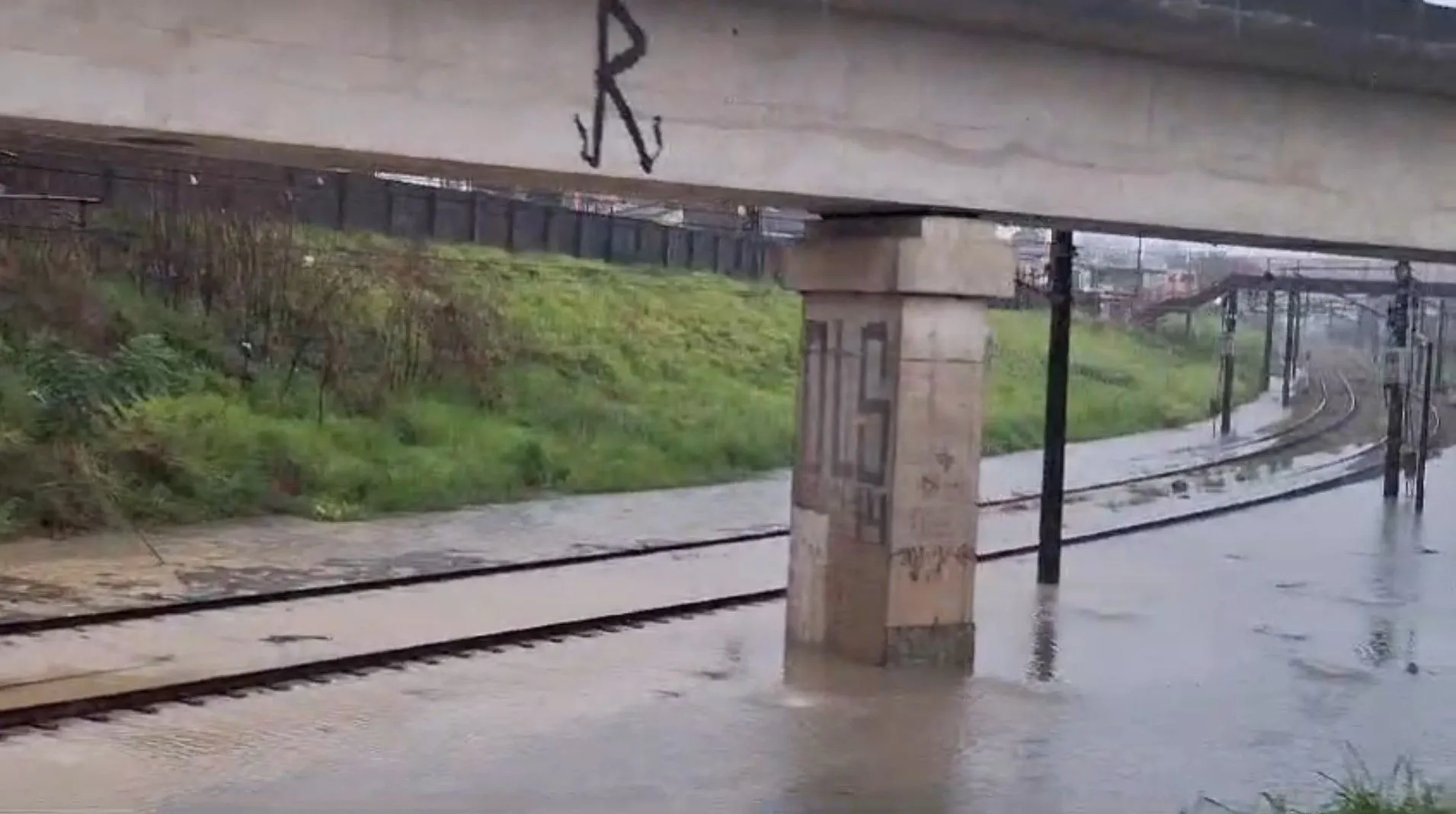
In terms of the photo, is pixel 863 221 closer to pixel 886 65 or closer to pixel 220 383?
pixel 886 65

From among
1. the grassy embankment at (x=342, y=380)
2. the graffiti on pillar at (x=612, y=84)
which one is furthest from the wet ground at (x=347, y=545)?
the graffiti on pillar at (x=612, y=84)

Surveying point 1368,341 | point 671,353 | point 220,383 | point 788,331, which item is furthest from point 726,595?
point 1368,341

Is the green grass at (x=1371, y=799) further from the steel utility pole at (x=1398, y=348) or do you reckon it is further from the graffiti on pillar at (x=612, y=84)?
the steel utility pole at (x=1398, y=348)

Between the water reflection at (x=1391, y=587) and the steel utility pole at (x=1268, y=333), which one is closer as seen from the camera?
the water reflection at (x=1391, y=587)

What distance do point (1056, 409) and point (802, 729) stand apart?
26.3ft

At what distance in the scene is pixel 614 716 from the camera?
12406 mm

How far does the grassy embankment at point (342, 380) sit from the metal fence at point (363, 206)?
1.96ft

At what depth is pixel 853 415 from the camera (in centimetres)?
1359

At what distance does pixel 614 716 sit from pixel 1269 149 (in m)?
7.16

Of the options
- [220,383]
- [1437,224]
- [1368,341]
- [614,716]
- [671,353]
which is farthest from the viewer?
[1368,341]

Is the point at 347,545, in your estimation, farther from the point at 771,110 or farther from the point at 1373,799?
the point at 1373,799

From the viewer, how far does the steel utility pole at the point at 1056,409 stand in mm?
18062

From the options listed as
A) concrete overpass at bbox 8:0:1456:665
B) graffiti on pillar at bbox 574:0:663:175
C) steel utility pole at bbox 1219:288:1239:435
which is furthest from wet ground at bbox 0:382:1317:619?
steel utility pole at bbox 1219:288:1239:435

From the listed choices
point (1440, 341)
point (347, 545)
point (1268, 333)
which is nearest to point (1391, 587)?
point (347, 545)
